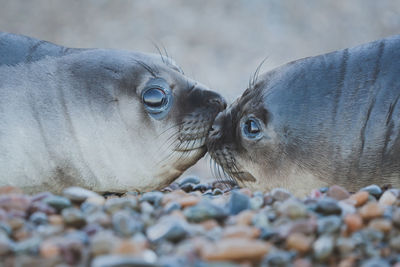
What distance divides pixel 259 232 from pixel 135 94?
1.74m

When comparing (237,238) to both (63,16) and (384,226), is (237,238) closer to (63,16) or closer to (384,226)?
(384,226)

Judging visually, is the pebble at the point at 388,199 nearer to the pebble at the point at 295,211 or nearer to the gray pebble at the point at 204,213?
the pebble at the point at 295,211

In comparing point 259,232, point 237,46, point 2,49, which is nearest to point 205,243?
point 259,232

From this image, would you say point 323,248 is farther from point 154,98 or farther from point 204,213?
point 154,98

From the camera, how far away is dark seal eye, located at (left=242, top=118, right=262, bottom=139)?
11.4 ft

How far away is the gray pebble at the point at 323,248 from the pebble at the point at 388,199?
2.68ft

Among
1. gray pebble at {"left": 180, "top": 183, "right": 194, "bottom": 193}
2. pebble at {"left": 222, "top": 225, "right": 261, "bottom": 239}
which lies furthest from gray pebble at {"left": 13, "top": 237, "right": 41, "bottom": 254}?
gray pebble at {"left": 180, "top": 183, "right": 194, "bottom": 193}

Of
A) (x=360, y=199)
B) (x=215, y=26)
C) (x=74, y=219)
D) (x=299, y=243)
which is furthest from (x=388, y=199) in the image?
(x=215, y=26)

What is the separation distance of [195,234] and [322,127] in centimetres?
152

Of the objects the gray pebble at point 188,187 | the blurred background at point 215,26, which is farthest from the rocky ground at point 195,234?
the blurred background at point 215,26

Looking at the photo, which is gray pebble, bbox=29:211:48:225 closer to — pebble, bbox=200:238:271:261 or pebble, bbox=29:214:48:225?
pebble, bbox=29:214:48:225

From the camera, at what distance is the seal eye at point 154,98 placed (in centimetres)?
353

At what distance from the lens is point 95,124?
11.4ft

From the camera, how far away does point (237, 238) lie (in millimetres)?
1896
